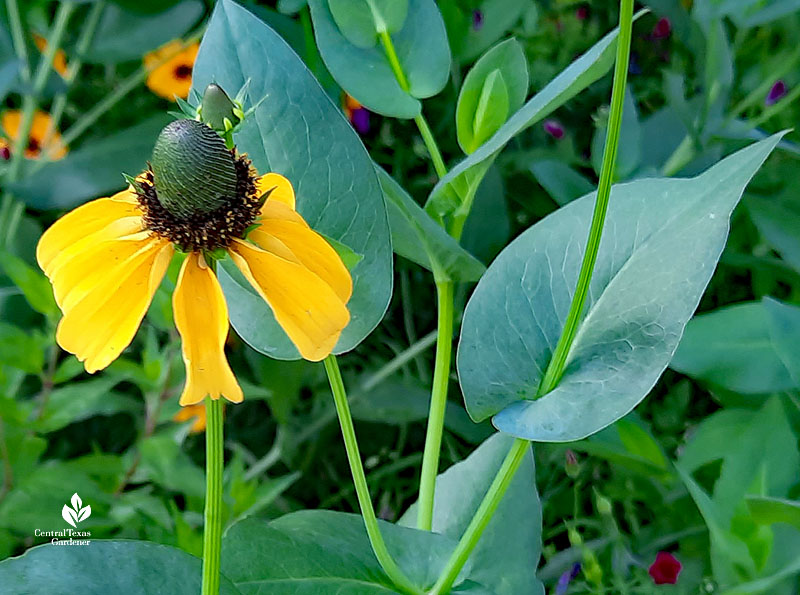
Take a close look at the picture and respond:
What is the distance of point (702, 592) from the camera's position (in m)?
0.49

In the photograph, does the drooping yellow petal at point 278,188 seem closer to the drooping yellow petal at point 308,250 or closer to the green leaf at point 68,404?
the drooping yellow petal at point 308,250

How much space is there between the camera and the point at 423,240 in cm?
37

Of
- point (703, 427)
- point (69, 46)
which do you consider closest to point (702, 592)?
point (703, 427)

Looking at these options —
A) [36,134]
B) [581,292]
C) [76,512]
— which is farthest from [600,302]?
[36,134]

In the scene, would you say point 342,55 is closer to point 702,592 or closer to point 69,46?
point 702,592

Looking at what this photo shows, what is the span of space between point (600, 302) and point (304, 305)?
0.13 meters

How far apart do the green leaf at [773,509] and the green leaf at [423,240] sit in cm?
15

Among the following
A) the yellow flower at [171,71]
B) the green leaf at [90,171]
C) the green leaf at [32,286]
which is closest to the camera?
the green leaf at [32,286]

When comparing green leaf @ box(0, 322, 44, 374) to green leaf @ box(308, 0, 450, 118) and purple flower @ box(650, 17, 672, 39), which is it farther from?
purple flower @ box(650, 17, 672, 39)

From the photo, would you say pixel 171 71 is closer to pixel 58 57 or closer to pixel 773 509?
pixel 58 57

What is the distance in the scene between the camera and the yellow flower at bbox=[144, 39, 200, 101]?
73 cm

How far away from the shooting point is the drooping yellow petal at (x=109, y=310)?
10.0 inches

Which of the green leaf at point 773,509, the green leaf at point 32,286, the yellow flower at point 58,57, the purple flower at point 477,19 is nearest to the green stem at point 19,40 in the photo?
the yellow flower at point 58,57

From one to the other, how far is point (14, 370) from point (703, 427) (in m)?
0.41
